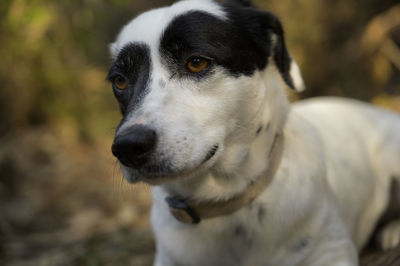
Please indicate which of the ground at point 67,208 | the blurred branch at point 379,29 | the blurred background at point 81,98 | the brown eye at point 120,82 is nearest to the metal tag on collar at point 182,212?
the ground at point 67,208

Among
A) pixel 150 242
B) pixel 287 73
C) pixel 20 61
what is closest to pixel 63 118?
pixel 20 61

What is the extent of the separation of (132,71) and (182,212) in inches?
29.2

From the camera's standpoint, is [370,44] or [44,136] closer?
[370,44]

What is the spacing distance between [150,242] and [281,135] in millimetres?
1851

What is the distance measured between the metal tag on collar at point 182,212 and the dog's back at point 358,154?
3.11ft

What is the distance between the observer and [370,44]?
639cm

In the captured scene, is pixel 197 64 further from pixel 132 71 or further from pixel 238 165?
pixel 238 165

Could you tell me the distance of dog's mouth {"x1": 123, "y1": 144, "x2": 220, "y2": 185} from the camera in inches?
70.8

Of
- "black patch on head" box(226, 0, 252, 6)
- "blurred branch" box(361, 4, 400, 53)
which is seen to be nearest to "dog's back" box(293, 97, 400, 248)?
"black patch on head" box(226, 0, 252, 6)

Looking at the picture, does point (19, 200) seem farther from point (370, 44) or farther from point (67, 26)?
point (370, 44)

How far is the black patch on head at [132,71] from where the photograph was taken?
2041mm

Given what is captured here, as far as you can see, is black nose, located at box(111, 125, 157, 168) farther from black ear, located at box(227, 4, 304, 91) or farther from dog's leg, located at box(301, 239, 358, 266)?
dog's leg, located at box(301, 239, 358, 266)

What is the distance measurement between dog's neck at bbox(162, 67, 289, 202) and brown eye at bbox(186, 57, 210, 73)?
312 millimetres

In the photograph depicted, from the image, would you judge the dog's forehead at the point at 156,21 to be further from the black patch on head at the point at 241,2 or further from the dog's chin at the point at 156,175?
the dog's chin at the point at 156,175
